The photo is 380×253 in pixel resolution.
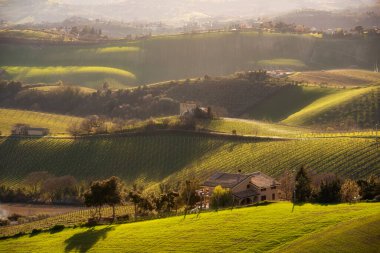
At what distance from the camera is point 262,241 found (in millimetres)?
38062

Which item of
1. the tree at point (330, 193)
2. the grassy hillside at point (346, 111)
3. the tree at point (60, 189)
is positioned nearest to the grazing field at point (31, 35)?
the grassy hillside at point (346, 111)

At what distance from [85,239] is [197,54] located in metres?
104

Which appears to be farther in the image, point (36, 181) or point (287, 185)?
point (36, 181)

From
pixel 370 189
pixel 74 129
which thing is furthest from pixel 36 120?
pixel 370 189

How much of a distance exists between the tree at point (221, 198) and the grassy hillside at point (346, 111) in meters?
35.0

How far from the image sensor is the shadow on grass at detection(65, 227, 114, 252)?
141 ft

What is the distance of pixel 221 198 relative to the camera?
4928 cm

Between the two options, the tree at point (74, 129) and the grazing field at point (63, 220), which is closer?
the grazing field at point (63, 220)

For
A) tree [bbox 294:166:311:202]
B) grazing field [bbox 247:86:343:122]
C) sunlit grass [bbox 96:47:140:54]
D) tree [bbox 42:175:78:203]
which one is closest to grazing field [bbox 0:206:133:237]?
tree [bbox 42:175:78:203]

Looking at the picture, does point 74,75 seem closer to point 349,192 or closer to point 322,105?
point 322,105

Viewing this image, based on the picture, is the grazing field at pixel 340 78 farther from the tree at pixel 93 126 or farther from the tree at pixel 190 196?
the tree at pixel 190 196

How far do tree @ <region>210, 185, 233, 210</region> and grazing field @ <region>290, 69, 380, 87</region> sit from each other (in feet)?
199

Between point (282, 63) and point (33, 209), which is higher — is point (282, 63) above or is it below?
above

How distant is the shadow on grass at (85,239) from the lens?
4306 centimetres
